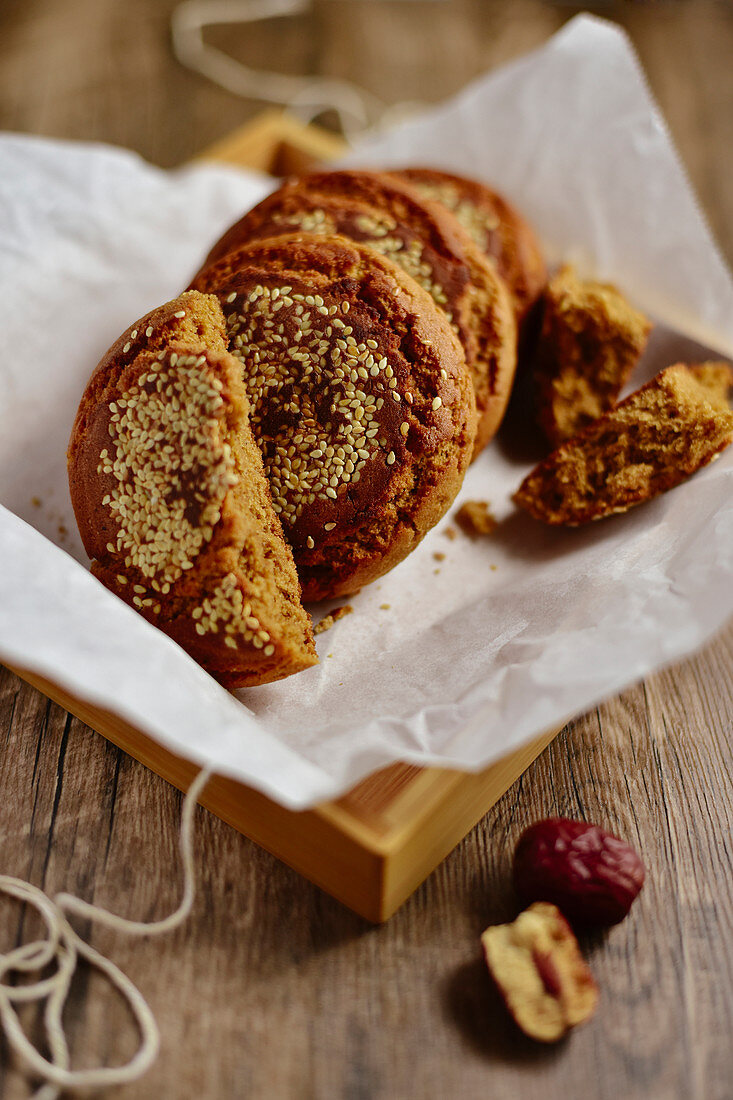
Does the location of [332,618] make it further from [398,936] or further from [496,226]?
[496,226]

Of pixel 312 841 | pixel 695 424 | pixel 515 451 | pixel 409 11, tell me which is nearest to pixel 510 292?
pixel 515 451

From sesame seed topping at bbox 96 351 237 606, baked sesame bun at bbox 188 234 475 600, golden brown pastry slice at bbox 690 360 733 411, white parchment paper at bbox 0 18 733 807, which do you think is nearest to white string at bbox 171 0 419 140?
white parchment paper at bbox 0 18 733 807

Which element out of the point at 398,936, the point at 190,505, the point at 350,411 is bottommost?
the point at 398,936

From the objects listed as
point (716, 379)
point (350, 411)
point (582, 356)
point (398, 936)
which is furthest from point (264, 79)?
point (398, 936)

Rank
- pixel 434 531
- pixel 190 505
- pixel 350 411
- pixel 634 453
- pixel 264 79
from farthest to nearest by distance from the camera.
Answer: pixel 264 79 → pixel 434 531 → pixel 634 453 → pixel 350 411 → pixel 190 505

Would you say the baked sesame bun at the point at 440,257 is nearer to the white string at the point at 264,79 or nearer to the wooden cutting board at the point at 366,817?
the wooden cutting board at the point at 366,817

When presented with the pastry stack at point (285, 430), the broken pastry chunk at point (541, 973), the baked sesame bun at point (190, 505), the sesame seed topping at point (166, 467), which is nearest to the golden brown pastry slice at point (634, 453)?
the pastry stack at point (285, 430)
